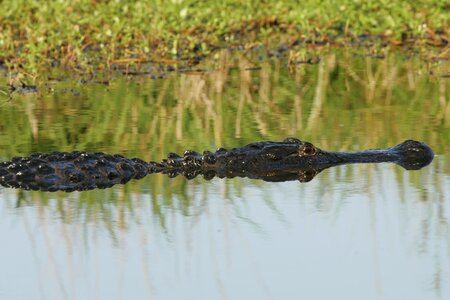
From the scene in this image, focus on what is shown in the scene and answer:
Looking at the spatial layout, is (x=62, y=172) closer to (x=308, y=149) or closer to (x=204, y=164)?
→ (x=204, y=164)

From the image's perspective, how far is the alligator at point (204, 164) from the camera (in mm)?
8828

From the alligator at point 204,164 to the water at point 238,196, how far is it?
154 millimetres

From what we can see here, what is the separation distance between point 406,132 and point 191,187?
8.36 ft

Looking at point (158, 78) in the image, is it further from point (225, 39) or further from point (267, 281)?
point (267, 281)

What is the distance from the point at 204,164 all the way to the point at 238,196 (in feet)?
3.21

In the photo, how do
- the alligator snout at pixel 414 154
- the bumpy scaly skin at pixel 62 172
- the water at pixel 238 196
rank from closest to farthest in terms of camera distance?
the water at pixel 238 196, the bumpy scaly skin at pixel 62 172, the alligator snout at pixel 414 154

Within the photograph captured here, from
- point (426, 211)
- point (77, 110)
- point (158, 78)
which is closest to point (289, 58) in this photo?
point (158, 78)

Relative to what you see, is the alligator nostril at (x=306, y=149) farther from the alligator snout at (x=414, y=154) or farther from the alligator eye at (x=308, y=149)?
the alligator snout at (x=414, y=154)

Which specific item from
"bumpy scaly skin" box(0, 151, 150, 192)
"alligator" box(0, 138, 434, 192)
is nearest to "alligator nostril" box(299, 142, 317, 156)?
"alligator" box(0, 138, 434, 192)

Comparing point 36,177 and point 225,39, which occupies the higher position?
point 225,39

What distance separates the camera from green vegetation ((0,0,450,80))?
14508mm

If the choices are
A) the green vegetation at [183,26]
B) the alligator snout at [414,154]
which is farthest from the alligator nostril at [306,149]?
the green vegetation at [183,26]

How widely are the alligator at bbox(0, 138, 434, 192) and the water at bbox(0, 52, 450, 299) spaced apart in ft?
0.51

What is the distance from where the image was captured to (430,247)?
6.79 m
